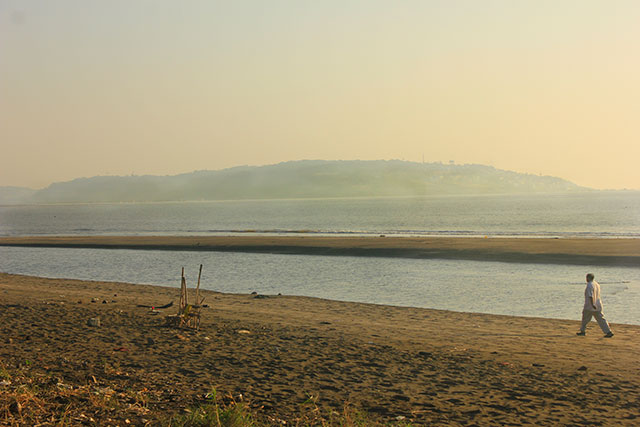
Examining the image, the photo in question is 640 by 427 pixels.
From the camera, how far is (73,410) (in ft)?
24.9

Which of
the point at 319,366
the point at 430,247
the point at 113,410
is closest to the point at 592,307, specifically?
the point at 319,366

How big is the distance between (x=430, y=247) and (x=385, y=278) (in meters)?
17.1

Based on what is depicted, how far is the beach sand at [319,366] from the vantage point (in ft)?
28.8

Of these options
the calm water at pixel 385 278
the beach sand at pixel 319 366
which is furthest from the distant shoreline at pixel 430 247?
the beach sand at pixel 319 366

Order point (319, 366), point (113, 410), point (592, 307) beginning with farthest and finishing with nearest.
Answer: point (592, 307)
point (319, 366)
point (113, 410)

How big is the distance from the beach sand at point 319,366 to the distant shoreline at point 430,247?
75.7 ft

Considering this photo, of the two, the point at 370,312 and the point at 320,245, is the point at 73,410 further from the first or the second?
the point at 320,245

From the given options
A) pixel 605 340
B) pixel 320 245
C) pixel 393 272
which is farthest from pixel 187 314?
pixel 320 245

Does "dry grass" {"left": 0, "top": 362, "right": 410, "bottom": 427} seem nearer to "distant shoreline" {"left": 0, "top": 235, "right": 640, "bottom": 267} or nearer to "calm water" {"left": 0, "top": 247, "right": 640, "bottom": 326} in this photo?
"calm water" {"left": 0, "top": 247, "right": 640, "bottom": 326}

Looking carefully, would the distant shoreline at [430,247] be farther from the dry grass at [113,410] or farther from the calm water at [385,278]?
the dry grass at [113,410]

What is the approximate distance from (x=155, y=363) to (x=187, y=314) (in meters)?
3.61

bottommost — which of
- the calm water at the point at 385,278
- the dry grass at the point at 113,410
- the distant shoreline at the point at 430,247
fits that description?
the calm water at the point at 385,278

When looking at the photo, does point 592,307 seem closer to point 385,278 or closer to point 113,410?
point 113,410

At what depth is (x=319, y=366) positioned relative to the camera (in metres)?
11.6
